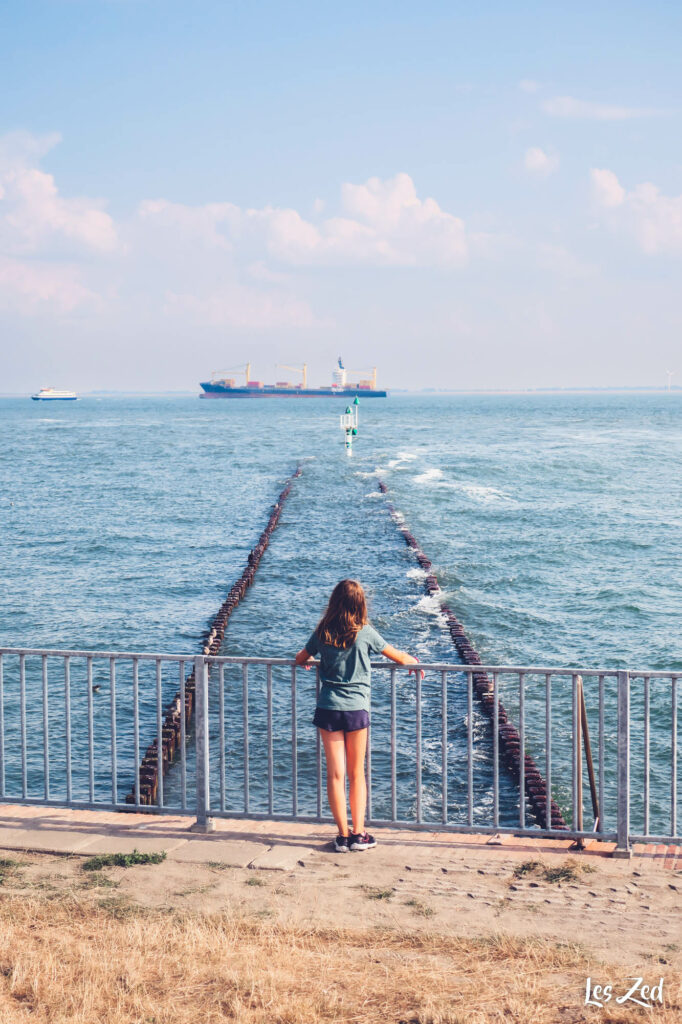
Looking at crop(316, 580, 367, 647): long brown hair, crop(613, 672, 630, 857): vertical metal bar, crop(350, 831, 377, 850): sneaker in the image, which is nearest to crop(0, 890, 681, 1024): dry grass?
crop(350, 831, 377, 850): sneaker

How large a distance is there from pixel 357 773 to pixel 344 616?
1188mm

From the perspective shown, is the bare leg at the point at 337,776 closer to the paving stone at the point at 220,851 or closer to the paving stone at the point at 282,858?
the paving stone at the point at 282,858

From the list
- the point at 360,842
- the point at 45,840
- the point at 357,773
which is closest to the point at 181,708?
the point at 45,840

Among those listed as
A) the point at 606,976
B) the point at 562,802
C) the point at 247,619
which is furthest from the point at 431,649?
the point at 606,976

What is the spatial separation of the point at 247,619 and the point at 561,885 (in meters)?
18.5

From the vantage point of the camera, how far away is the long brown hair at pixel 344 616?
6.84 meters

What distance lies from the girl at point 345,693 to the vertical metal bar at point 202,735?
76 centimetres

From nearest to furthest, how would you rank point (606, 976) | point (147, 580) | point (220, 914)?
point (606, 976) < point (220, 914) < point (147, 580)

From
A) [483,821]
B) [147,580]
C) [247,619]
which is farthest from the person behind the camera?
[147,580]

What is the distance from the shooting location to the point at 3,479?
219 ft

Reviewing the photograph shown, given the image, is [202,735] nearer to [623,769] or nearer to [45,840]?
→ [45,840]

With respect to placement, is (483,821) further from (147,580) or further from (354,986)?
(147,580)

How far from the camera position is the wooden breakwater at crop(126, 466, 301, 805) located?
1336 centimetres

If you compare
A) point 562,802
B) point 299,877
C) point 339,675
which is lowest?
point 562,802
